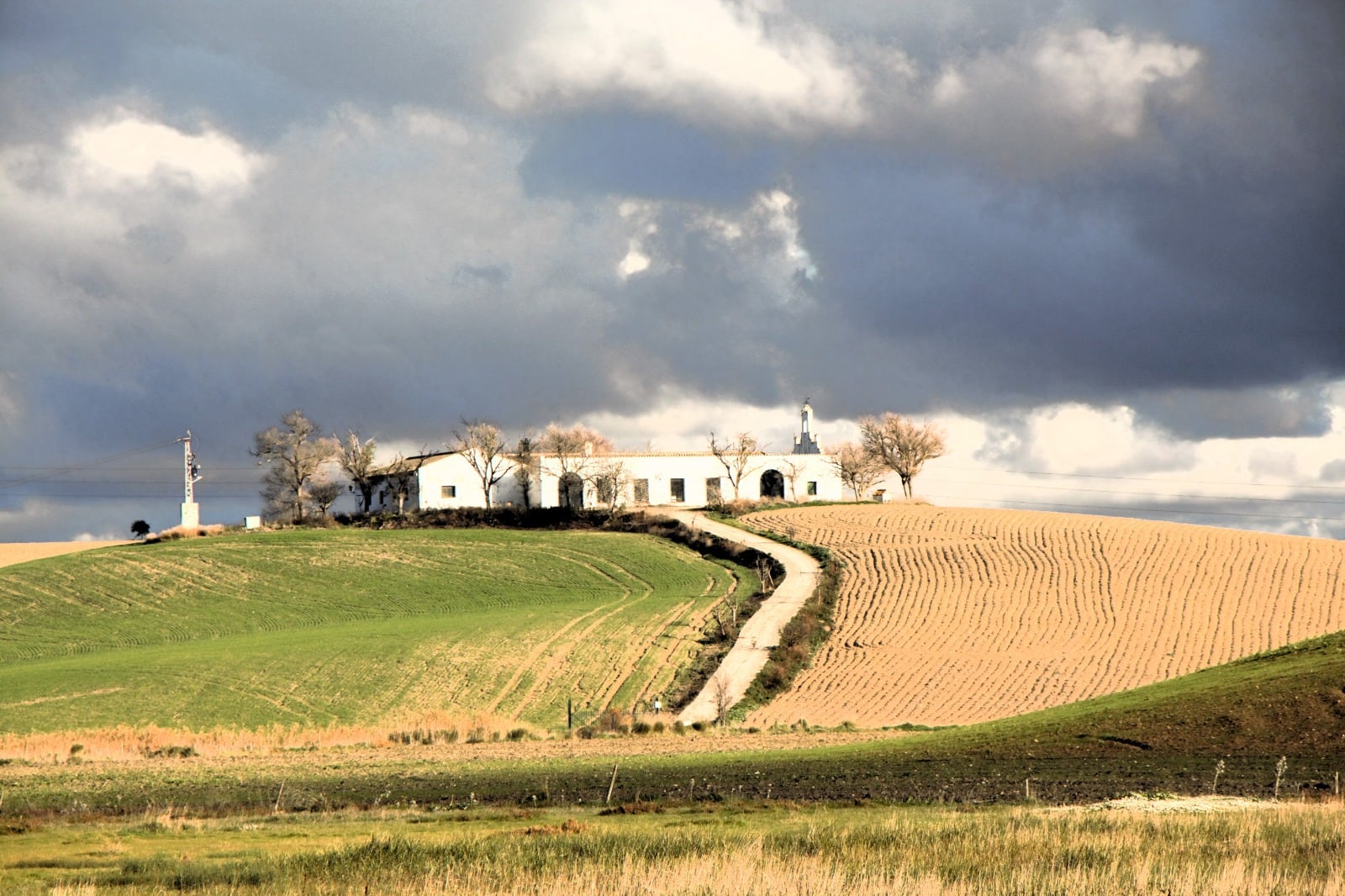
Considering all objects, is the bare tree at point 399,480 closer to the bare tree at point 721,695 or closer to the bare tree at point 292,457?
the bare tree at point 292,457

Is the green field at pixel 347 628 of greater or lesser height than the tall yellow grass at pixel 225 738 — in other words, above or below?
above

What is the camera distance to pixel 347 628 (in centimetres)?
7631

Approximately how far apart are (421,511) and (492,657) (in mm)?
55218

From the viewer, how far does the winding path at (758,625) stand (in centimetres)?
5984

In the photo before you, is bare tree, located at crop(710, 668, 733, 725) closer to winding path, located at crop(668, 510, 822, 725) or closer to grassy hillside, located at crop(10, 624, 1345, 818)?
winding path, located at crop(668, 510, 822, 725)

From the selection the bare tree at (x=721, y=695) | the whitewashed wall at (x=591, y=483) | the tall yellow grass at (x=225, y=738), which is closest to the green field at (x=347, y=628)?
the tall yellow grass at (x=225, y=738)

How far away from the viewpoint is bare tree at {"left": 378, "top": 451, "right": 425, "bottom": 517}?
122m

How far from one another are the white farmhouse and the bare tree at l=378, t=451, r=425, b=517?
1.29 ft

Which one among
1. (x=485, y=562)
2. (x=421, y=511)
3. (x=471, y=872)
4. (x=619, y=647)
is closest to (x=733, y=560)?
(x=485, y=562)

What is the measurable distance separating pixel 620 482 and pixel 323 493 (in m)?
30.4

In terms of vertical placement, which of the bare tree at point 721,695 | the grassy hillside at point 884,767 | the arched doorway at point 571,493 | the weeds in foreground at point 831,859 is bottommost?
the bare tree at point 721,695

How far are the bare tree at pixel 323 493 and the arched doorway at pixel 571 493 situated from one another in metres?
22.8

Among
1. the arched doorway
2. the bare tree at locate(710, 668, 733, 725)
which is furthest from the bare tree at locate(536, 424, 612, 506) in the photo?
the bare tree at locate(710, 668, 733, 725)

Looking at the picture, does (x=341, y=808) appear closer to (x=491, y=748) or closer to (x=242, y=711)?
(x=491, y=748)
